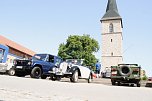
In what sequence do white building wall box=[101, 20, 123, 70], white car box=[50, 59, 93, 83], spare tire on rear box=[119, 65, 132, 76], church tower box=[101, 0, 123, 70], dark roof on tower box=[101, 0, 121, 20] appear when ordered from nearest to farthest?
white car box=[50, 59, 93, 83], spare tire on rear box=[119, 65, 132, 76], white building wall box=[101, 20, 123, 70], church tower box=[101, 0, 123, 70], dark roof on tower box=[101, 0, 121, 20]

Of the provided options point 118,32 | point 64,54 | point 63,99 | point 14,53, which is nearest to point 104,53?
point 118,32

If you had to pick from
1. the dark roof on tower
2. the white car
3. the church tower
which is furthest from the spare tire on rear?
the dark roof on tower

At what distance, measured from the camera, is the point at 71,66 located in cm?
1645

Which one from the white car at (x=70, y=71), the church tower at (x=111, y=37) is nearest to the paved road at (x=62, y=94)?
the white car at (x=70, y=71)

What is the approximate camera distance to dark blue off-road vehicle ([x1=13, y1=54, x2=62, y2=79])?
17.1 meters

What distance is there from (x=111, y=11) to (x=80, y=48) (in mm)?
31877

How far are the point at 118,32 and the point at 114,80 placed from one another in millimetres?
70013

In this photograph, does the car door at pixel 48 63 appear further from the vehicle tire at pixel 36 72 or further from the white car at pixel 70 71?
the white car at pixel 70 71

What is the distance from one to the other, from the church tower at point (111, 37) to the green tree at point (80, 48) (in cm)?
1673

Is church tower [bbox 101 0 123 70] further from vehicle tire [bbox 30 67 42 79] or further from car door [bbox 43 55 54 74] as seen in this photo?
vehicle tire [bbox 30 67 42 79]

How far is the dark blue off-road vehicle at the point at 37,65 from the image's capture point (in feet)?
56.1

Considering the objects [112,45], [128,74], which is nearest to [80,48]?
[112,45]

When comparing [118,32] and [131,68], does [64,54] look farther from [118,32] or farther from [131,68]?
[131,68]

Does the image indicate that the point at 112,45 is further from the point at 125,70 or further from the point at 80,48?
the point at 125,70
